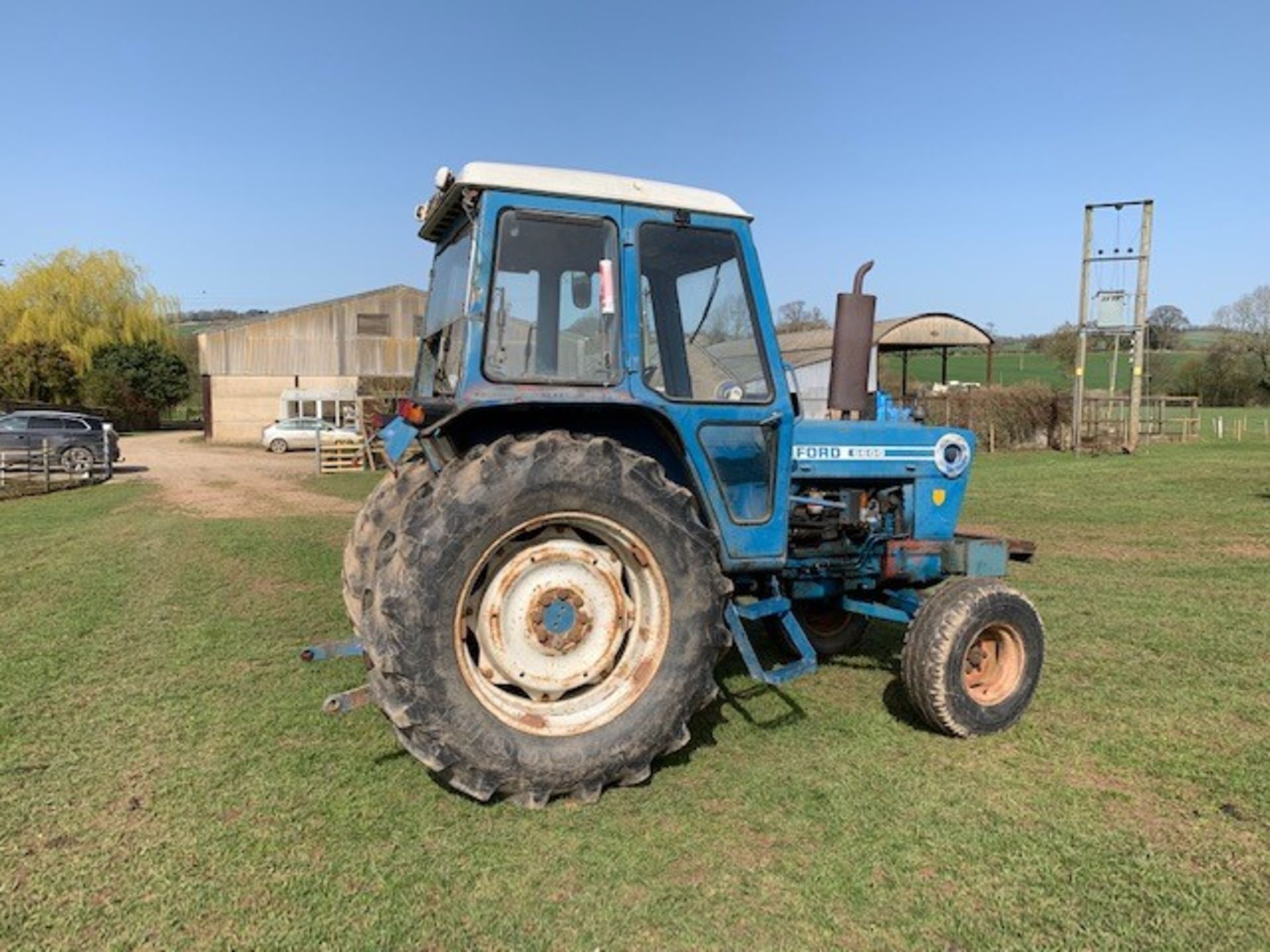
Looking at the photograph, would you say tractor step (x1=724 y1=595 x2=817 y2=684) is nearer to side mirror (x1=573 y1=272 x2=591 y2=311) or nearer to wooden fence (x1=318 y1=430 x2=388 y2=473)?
side mirror (x1=573 y1=272 x2=591 y2=311)

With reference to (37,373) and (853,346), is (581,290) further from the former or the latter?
(37,373)

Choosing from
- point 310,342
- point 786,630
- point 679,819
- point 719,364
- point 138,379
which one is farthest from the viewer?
point 138,379

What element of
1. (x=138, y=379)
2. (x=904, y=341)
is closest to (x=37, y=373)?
(x=138, y=379)

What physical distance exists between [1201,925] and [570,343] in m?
3.17

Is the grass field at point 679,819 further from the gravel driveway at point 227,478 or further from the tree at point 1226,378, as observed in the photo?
the tree at point 1226,378

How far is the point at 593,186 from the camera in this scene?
3959 millimetres

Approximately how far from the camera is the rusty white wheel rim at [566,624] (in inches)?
145

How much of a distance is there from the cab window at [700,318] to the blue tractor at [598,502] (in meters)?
0.01

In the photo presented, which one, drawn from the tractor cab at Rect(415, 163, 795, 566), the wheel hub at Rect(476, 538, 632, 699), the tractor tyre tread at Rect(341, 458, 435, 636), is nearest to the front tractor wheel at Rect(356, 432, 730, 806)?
the wheel hub at Rect(476, 538, 632, 699)

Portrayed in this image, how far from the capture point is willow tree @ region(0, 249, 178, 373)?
1820 inches

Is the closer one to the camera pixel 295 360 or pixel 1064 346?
pixel 295 360

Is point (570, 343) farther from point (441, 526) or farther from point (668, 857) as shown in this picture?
point (668, 857)

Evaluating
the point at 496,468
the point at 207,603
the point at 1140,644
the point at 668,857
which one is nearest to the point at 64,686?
the point at 207,603

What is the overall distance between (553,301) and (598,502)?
1079 millimetres
